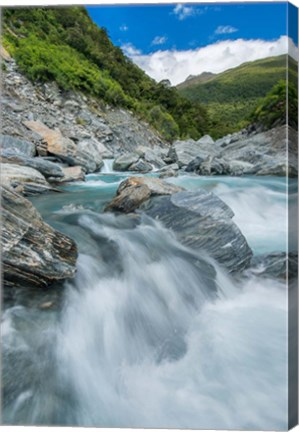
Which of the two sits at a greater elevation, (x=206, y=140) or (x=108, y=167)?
(x=206, y=140)

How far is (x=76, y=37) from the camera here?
2777 millimetres

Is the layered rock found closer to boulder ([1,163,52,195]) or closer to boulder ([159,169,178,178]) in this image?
boulder ([159,169,178,178])

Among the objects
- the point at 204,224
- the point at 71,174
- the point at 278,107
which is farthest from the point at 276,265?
the point at 71,174

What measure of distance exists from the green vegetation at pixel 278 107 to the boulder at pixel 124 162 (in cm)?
104

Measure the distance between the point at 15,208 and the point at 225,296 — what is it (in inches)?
46.9

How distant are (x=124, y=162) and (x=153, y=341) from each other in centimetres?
150

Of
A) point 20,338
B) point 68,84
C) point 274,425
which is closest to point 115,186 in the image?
point 20,338

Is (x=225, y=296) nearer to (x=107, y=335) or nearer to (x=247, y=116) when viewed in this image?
(x=107, y=335)

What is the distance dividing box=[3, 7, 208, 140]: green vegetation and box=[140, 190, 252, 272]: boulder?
0.64 metres

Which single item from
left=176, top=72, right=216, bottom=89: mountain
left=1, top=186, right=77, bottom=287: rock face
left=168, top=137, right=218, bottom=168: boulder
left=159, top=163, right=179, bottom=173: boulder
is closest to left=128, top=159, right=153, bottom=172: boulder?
left=159, top=163, right=179, bottom=173: boulder

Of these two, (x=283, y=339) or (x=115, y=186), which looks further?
(x=115, y=186)

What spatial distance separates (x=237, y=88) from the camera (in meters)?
1.93

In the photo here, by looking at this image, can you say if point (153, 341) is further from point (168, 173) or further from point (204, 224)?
point (168, 173)

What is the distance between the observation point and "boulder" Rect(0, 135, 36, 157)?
102 inches
